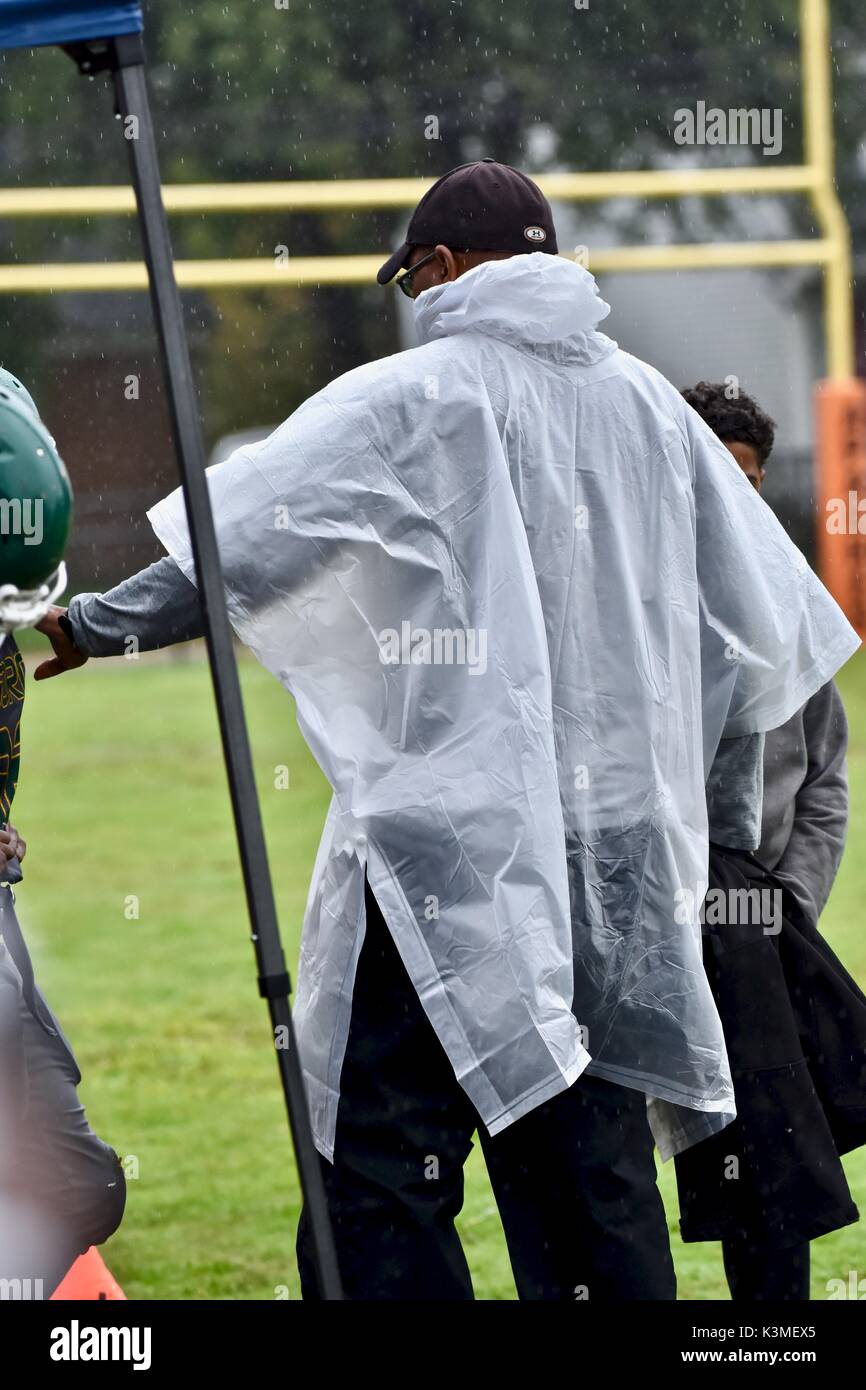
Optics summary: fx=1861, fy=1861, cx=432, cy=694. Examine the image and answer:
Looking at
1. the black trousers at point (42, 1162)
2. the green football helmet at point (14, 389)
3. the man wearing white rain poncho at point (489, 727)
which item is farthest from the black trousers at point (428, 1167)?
the green football helmet at point (14, 389)

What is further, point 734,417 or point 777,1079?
point 734,417

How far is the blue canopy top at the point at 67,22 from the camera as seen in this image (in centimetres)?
193

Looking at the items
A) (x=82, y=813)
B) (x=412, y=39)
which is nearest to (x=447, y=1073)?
(x=82, y=813)

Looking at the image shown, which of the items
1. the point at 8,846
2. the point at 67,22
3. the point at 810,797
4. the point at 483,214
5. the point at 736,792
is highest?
the point at 67,22

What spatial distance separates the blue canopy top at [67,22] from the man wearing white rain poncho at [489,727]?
1.62ft

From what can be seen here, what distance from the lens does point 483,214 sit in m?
2.34

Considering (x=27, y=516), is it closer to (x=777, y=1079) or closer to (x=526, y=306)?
(x=526, y=306)

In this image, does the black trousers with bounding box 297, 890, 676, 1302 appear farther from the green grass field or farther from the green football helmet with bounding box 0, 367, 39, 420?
the green grass field

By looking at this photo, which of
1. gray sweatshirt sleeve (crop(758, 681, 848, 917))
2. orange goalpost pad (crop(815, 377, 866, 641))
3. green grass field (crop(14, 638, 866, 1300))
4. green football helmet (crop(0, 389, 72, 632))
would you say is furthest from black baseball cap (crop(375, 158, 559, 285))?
orange goalpost pad (crop(815, 377, 866, 641))

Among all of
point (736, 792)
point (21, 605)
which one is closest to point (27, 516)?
point (21, 605)

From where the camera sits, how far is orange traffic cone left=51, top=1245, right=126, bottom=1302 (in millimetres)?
2596

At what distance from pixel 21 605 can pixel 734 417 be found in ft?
4.30

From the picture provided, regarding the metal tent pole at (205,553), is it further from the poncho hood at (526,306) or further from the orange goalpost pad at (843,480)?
the orange goalpost pad at (843,480)
